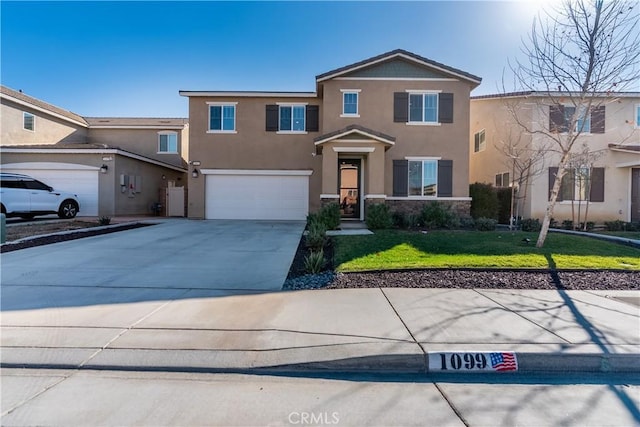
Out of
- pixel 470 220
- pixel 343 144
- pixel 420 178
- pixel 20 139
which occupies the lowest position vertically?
pixel 470 220

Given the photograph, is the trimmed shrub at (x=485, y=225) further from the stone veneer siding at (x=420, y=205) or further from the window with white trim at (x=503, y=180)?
the window with white trim at (x=503, y=180)

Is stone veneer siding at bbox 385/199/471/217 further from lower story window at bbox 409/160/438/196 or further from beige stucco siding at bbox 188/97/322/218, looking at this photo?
beige stucco siding at bbox 188/97/322/218

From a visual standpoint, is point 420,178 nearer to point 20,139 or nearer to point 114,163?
point 114,163

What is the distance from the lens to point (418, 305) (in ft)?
16.6

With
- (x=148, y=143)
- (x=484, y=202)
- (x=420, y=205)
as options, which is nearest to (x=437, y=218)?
(x=420, y=205)

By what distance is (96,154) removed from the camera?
60.4 ft

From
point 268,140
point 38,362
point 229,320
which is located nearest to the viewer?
point 38,362

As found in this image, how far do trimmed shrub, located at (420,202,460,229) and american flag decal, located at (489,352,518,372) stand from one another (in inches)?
397

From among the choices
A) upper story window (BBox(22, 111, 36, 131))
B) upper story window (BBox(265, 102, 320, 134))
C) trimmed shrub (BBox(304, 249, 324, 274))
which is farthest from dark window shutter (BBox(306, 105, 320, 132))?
upper story window (BBox(22, 111, 36, 131))

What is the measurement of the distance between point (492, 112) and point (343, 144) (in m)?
9.42

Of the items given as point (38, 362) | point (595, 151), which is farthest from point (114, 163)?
point (595, 151)

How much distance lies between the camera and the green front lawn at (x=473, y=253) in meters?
7.30

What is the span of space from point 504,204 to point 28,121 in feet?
94.8

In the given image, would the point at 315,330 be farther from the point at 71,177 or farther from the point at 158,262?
the point at 71,177
